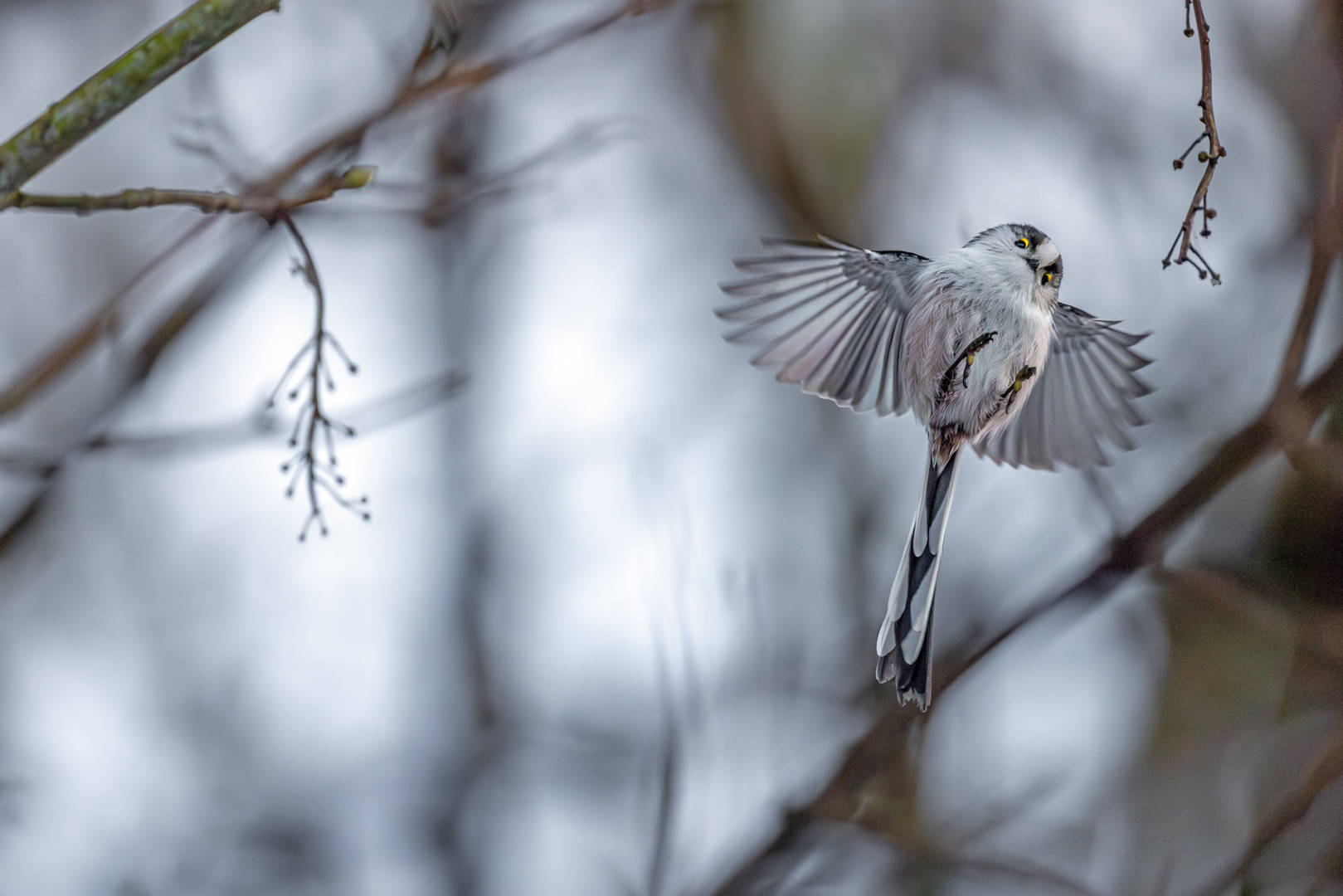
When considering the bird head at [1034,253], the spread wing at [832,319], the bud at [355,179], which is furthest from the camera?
the spread wing at [832,319]

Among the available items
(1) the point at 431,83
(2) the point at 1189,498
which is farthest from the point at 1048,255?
(1) the point at 431,83

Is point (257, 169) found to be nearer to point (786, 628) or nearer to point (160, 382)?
point (160, 382)

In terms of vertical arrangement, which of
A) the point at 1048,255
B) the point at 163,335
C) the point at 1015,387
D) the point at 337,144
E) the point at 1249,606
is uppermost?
the point at 337,144

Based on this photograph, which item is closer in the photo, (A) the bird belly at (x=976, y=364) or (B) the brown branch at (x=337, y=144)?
(B) the brown branch at (x=337, y=144)

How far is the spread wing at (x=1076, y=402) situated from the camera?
91.4 inches

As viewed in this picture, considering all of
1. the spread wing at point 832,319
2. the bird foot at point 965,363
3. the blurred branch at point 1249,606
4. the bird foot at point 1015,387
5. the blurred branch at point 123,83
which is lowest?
the blurred branch at point 1249,606

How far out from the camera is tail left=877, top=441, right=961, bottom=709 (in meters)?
1.86

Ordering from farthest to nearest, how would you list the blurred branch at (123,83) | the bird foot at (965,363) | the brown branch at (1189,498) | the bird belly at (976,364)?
the bird belly at (976,364)
the bird foot at (965,363)
the brown branch at (1189,498)
the blurred branch at (123,83)

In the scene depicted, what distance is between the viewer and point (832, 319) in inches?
96.5

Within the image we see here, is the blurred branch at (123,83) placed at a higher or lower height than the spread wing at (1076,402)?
higher

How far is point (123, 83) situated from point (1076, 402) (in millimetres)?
2040

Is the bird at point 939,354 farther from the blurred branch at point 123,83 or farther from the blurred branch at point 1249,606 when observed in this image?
the blurred branch at point 123,83

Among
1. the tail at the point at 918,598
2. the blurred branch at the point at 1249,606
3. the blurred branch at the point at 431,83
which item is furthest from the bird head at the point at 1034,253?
→ the blurred branch at the point at 431,83

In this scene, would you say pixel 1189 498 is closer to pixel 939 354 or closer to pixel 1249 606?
pixel 1249 606
